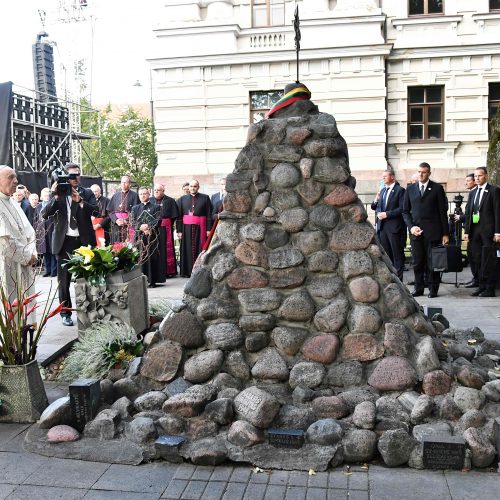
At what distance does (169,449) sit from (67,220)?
538 cm

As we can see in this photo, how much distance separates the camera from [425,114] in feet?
73.8

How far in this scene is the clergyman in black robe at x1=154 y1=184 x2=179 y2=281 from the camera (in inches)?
528

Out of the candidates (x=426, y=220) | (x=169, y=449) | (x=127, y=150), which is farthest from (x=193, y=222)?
(x=127, y=150)

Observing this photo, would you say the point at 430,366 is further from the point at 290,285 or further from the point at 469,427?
the point at 290,285

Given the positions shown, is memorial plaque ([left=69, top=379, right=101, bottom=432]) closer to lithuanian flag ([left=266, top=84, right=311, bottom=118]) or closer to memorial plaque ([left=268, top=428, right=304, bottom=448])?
memorial plaque ([left=268, top=428, right=304, bottom=448])

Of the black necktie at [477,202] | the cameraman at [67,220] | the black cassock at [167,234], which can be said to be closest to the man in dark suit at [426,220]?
the black necktie at [477,202]

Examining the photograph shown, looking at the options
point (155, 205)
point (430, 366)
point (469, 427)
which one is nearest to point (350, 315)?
point (430, 366)

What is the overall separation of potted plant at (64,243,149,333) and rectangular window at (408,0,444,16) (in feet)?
58.7

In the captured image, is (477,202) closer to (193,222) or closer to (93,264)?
(193,222)

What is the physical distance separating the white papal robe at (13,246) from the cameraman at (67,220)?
1686 mm

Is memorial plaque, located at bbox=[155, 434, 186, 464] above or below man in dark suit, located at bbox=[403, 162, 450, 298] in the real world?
below

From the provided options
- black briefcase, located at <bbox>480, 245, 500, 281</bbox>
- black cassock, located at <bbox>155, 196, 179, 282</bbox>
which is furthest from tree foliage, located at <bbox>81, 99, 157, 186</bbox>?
black briefcase, located at <bbox>480, 245, 500, 281</bbox>

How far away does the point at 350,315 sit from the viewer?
18.2 feet

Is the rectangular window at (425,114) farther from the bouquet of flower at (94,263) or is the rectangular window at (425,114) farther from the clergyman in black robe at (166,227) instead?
the bouquet of flower at (94,263)
